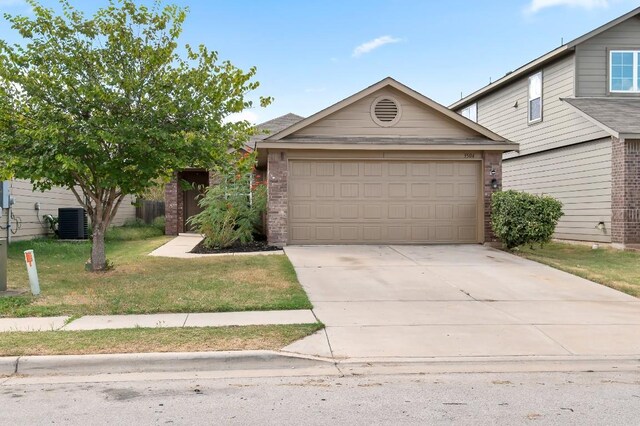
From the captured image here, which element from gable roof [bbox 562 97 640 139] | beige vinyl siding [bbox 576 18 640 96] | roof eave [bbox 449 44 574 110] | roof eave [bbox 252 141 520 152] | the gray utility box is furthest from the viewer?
roof eave [bbox 449 44 574 110]

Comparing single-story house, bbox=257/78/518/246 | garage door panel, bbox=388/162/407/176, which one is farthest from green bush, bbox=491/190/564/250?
garage door panel, bbox=388/162/407/176

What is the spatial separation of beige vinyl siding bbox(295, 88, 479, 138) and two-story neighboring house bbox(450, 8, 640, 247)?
3845 mm

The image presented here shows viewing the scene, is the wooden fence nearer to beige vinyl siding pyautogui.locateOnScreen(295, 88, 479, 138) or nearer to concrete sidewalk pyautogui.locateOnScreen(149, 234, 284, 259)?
concrete sidewalk pyautogui.locateOnScreen(149, 234, 284, 259)

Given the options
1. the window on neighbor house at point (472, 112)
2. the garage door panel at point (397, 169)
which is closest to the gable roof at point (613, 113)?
the garage door panel at point (397, 169)

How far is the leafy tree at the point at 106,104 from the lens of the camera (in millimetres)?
9602

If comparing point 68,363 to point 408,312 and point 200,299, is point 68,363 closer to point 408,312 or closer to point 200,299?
point 200,299

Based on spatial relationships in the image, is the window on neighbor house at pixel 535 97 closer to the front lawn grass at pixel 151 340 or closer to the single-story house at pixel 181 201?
the single-story house at pixel 181 201

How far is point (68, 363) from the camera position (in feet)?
18.0

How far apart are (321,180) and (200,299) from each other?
6919mm

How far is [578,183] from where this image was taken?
55.1 feet

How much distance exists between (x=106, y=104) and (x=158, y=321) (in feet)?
15.9

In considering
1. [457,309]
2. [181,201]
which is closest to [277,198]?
[457,309]

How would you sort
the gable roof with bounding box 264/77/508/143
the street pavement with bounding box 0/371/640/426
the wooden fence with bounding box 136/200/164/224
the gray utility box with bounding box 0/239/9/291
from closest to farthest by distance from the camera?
the street pavement with bounding box 0/371/640/426, the gray utility box with bounding box 0/239/9/291, the gable roof with bounding box 264/77/508/143, the wooden fence with bounding box 136/200/164/224

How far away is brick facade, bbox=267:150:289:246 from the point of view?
14.2 meters
